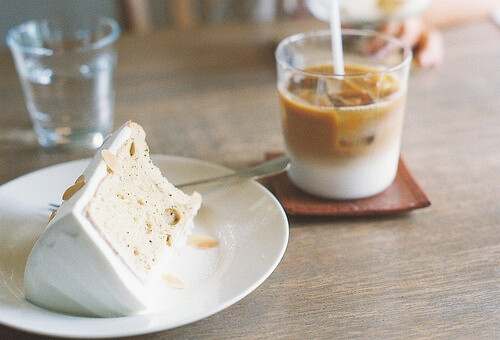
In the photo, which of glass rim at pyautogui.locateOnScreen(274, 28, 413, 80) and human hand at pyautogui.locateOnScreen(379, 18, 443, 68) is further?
human hand at pyautogui.locateOnScreen(379, 18, 443, 68)

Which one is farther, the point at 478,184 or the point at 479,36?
the point at 479,36

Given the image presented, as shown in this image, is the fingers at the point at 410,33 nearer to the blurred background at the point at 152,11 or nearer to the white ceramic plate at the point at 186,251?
the blurred background at the point at 152,11

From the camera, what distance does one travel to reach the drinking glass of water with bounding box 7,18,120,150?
99cm

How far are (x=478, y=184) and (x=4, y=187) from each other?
0.61 m

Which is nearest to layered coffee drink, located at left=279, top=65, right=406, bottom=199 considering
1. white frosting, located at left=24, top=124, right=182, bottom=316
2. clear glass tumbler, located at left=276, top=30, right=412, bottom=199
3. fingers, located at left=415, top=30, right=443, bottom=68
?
clear glass tumbler, located at left=276, top=30, right=412, bottom=199

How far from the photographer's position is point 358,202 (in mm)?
851

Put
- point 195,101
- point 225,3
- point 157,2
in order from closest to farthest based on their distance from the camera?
point 195,101, point 225,3, point 157,2

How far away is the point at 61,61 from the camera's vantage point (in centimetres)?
99

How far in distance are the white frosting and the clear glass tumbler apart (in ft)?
1.01

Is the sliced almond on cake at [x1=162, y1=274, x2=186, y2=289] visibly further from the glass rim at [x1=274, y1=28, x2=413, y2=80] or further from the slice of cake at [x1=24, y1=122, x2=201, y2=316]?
the glass rim at [x1=274, y1=28, x2=413, y2=80]

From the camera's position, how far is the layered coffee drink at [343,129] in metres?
0.82

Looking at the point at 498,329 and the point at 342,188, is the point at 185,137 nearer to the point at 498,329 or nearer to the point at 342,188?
the point at 342,188

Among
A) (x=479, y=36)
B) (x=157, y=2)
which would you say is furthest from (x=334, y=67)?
(x=157, y=2)

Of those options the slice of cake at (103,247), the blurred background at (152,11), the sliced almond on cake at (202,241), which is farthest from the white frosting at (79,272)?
the blurred background at (152,11)
